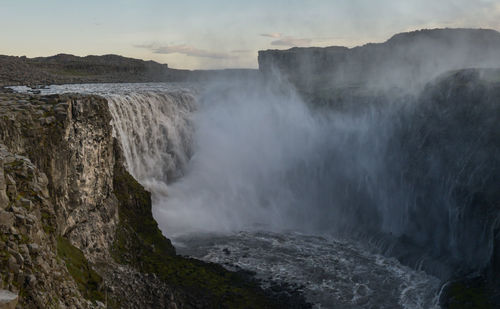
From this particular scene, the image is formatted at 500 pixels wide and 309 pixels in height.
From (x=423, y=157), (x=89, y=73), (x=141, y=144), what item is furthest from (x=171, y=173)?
(x=89, y=73)

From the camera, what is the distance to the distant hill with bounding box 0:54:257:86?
233 feet

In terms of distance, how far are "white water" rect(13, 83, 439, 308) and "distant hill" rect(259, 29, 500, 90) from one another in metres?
17.5

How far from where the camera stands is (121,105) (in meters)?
42.9

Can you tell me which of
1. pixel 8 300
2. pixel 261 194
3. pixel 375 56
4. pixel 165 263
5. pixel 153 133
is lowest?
pixel 261 194

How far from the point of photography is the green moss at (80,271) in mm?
16828

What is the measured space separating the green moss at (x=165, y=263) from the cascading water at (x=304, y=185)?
14.4 feet

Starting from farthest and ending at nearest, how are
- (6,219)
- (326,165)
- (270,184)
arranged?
(270,184), (326,165), (6,219)

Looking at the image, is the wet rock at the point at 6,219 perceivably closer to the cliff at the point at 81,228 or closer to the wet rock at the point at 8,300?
the cliff at the point at 81,228

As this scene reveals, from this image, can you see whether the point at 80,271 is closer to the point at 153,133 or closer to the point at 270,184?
the point at 153,133

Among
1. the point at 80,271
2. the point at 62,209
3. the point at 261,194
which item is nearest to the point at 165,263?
the point at 62,209

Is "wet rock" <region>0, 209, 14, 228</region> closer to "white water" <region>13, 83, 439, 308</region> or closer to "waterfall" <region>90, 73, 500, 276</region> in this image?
"white water" <region>13, 83, 439, 308</region>

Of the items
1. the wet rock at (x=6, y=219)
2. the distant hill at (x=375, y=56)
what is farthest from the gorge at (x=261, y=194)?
the distant hill at (x=375, y=56)

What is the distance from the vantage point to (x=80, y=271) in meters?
17.9

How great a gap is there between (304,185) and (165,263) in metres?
28.9
